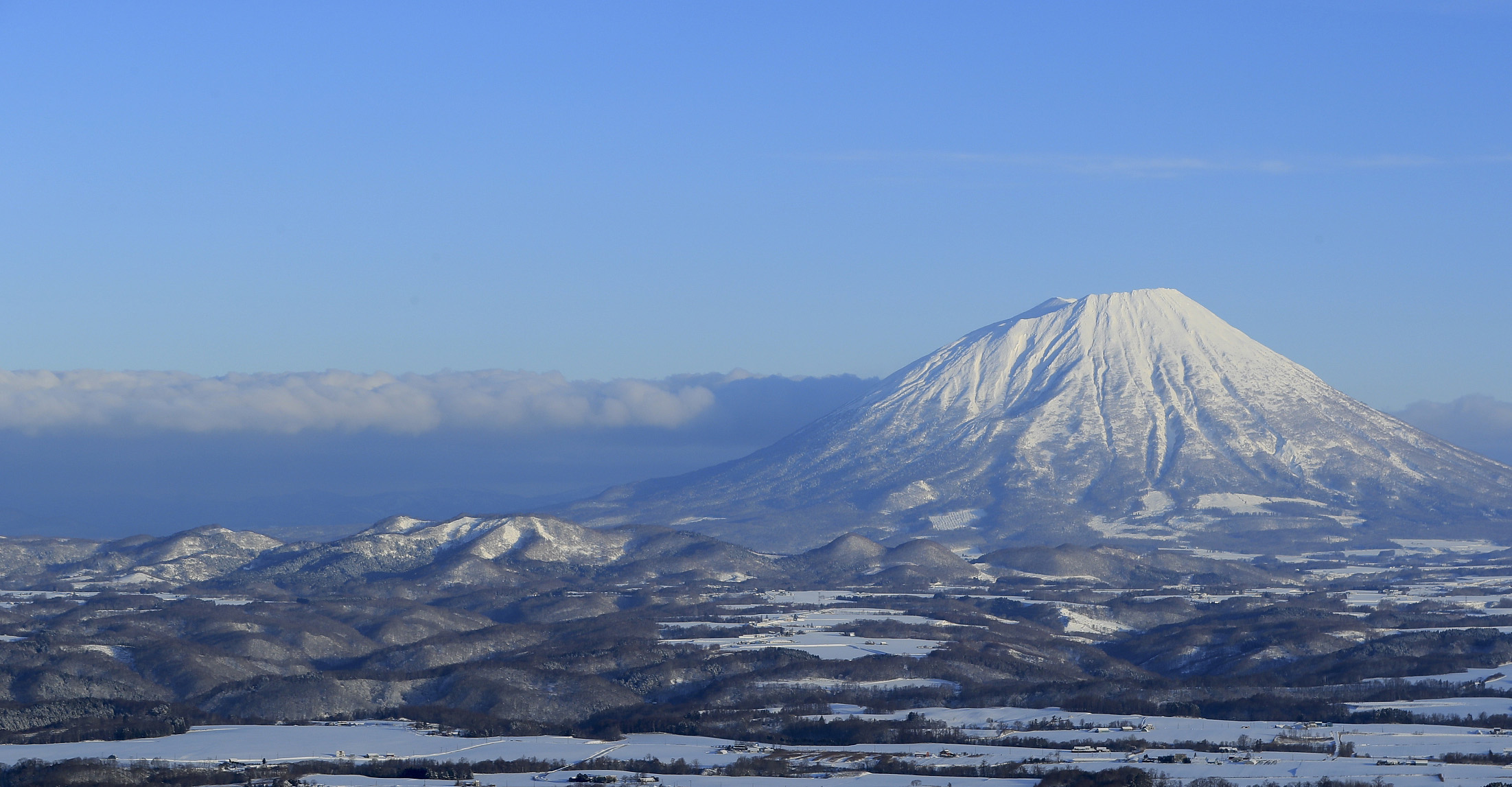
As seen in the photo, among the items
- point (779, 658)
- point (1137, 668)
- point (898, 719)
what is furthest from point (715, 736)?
point (1137, 668)

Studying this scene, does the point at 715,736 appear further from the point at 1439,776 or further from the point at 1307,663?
the point at 1307,663

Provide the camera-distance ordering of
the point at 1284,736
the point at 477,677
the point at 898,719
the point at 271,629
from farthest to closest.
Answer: the point at 271,629 → the point at 477,677 → the point at 898,719 → the point at 1284,736

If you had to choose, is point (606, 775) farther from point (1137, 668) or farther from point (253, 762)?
point (1137, 668)

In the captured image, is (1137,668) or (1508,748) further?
(1137,668)

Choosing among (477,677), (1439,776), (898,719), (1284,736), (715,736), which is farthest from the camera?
(477,677)

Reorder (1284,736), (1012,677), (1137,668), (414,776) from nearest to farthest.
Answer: (414,776)
(1284,736)
(1012,677)
(1137,668)

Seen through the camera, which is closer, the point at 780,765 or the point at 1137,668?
the point at 780,765

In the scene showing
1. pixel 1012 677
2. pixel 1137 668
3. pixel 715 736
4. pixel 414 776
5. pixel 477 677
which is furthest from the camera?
pixel 1137 668

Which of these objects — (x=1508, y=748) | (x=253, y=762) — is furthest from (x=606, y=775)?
(x=1508, y=748)

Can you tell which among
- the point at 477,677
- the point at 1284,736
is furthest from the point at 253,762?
the point at 1284,736
